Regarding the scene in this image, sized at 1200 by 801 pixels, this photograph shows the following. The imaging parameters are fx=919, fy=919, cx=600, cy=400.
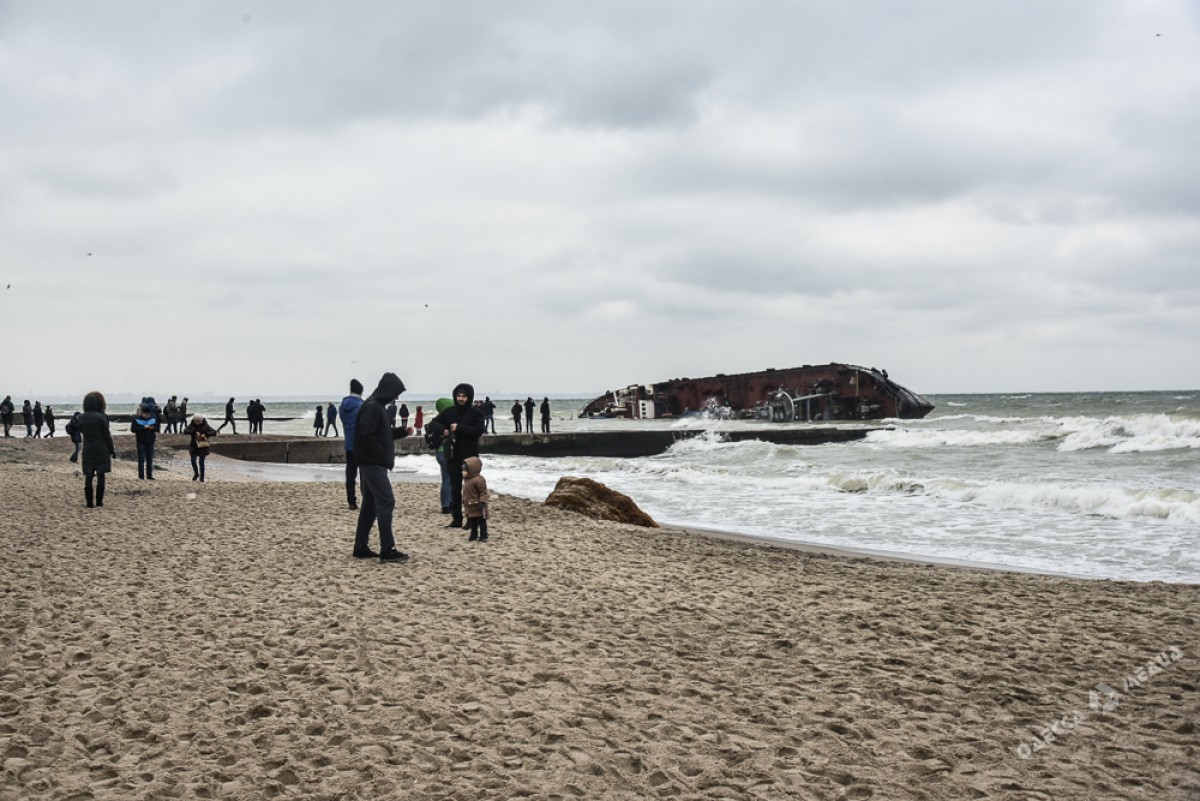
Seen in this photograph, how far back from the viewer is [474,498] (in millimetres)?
10062

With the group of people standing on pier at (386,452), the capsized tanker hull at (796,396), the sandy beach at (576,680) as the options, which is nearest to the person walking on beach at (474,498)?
Answer: the group of people standing on pier at (386,452)

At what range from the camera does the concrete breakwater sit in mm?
29734

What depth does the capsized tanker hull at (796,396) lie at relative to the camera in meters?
52.7

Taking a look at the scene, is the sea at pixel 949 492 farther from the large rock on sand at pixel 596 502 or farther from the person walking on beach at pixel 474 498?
the person walking on beach at pixel 474 498

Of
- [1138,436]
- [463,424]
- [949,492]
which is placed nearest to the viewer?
[463,424]

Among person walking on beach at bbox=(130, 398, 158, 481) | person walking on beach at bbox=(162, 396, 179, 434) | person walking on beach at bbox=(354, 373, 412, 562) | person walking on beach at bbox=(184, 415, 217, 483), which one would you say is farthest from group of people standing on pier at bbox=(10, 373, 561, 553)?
person walking on beach at bbox=(162, 396, 179, 434)

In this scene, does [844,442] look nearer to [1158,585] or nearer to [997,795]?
[1158,585]

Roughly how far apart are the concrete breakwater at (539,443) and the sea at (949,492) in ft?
3.63

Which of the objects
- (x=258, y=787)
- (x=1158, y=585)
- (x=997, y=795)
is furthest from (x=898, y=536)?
(x=258, y=787)

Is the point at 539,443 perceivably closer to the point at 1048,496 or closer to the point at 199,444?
the point at 199,444

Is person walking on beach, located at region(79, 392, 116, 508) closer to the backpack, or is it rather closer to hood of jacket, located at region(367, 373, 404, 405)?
the backpack

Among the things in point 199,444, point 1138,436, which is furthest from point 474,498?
point 1138,436

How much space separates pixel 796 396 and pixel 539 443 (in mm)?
25033

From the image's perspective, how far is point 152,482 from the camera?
55.9ft
